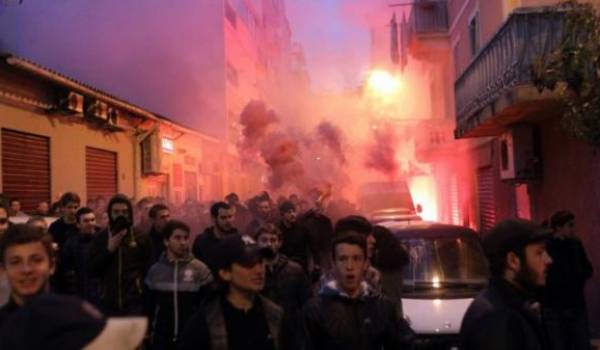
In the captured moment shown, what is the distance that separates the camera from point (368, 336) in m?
3.47

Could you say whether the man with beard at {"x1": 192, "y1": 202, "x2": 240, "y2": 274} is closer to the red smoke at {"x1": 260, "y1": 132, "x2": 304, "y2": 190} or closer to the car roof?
the car roof

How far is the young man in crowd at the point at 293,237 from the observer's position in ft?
24.7

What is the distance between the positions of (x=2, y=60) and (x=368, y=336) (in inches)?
379

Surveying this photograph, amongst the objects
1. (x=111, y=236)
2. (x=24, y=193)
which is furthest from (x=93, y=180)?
(x=111, y=236)

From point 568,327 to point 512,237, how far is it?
406 cm

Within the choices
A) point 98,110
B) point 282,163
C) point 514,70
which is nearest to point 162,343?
point 514,70

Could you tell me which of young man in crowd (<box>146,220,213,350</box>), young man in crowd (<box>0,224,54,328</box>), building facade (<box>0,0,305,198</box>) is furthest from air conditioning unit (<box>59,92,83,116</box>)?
building facade (<box>0,0,305,198</box>)

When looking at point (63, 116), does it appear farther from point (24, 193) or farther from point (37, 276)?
point (37, 276)

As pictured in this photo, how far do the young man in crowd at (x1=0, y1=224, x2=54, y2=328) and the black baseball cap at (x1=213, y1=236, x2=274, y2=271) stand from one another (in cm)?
78

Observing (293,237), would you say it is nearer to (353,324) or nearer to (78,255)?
(78,255)

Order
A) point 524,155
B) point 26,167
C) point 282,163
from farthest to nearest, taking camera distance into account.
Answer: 1. point 282,163
2. point 26,167
3. point 524,155

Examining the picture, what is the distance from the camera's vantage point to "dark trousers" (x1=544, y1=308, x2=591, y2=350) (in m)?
6.33

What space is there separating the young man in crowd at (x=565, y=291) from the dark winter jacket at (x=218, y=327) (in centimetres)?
398

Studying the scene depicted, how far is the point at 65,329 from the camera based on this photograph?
160 cm
